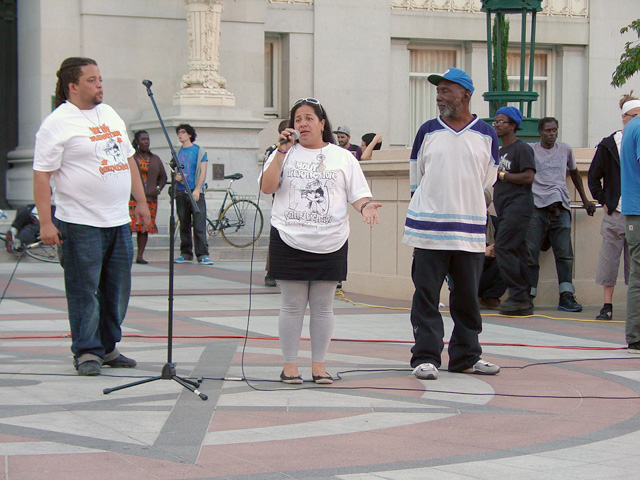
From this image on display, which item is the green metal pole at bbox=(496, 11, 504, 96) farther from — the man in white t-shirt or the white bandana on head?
the man in white t-shirt

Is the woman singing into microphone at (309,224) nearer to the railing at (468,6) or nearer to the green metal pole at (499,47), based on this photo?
the green metal pole at (499,47)

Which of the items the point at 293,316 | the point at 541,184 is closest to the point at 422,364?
the point at 293,316

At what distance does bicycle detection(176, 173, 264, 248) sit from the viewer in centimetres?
1792

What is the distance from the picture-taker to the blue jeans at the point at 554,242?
10.8 m

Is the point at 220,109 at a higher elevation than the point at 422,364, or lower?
higher

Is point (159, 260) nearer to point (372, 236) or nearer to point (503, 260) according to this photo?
point (372, 236)

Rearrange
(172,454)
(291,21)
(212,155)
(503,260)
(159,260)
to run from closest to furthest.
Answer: (172,454) < (503,260) < (159,260) < (212,155) < (291,21)

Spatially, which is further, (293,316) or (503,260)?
(503,260)

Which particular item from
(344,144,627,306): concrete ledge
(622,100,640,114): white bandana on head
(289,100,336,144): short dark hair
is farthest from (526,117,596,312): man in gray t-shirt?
(289,100,336,144): short dark hair

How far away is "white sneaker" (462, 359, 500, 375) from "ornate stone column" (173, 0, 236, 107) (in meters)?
13.1

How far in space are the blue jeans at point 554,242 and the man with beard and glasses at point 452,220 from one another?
3.83m

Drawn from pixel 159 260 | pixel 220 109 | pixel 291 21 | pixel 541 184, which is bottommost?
pixel 159 260

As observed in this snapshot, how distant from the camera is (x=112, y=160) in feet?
22.9

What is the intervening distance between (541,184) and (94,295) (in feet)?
18.2
